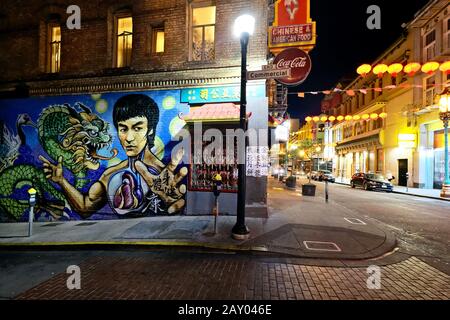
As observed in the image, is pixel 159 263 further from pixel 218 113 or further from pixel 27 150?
pixel 27 150

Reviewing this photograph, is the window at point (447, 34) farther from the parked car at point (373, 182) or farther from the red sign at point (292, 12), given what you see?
the red sign at point (292, 12)

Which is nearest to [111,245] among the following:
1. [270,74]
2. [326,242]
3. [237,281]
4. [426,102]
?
[237,281]

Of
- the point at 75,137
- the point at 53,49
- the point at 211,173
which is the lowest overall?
the point at 211,173

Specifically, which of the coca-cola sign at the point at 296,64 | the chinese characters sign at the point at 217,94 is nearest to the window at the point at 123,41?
the chinese characters sign at the point at 217,94

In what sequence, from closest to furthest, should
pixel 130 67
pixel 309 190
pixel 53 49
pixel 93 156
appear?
pixel 130 67 → pixel 93 156 → pixel 53 49 → pixel 309 190

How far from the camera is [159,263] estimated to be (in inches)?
197

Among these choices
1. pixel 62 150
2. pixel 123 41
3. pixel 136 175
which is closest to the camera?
pixel 136 175

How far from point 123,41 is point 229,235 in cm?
899

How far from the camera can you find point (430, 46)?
19.8 metres

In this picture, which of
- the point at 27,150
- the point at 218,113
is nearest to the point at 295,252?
the point at 218,113

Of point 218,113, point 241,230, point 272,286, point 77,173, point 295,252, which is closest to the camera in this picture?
point 272,286

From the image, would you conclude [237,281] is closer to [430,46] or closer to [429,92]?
[429,92]

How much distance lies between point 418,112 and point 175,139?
22900 millimetres
